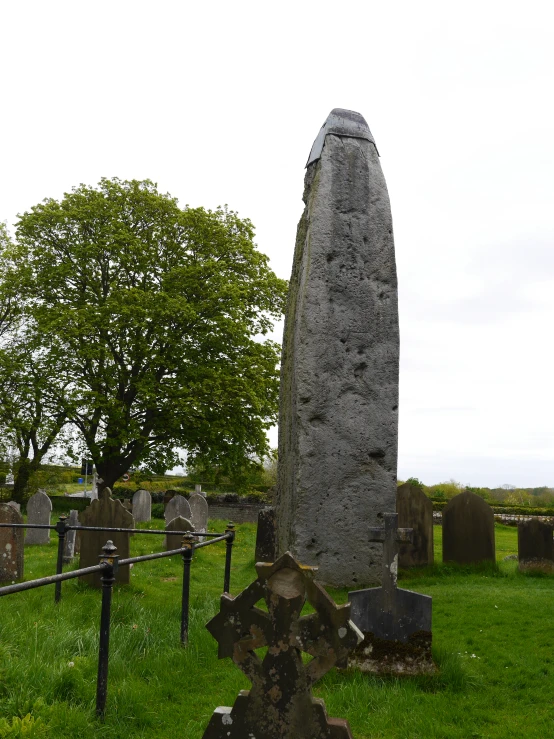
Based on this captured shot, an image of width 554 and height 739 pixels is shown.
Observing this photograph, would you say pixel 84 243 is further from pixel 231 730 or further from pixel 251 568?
pixel 231 730

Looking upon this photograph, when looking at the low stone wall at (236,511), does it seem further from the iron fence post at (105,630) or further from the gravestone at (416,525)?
the iron fence post at (105,630)

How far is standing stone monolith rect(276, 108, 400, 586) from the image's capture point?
6969 mm

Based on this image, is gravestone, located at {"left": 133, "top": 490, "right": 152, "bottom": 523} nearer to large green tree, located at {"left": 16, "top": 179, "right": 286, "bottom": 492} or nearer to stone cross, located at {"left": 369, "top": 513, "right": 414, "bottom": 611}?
large green tree, located at {"left": 16, "top": 179, "right": 286, "bottom": 492}

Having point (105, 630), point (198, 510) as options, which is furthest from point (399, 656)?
point (198, 510)

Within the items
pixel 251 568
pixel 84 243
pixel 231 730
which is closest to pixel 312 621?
pixel 231 730

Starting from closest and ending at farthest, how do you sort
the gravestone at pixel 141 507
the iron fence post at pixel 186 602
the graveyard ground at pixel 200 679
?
the graveyard ground at pixel 200 679 → the iron fence post at pixel 186 602 → the gravestone at pixel 141 507

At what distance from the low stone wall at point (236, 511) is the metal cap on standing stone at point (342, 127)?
1925 cm

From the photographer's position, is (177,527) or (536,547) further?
(177,527)

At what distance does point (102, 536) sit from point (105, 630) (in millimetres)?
4990

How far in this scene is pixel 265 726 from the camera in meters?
2.60

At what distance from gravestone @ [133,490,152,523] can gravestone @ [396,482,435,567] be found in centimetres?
1072

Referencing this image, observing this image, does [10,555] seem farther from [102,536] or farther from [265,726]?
[265,726]

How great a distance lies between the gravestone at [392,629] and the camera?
15.9ft

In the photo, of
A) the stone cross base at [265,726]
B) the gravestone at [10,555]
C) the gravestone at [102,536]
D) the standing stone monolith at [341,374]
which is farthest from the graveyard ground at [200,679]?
the gravestone at [10,555]
